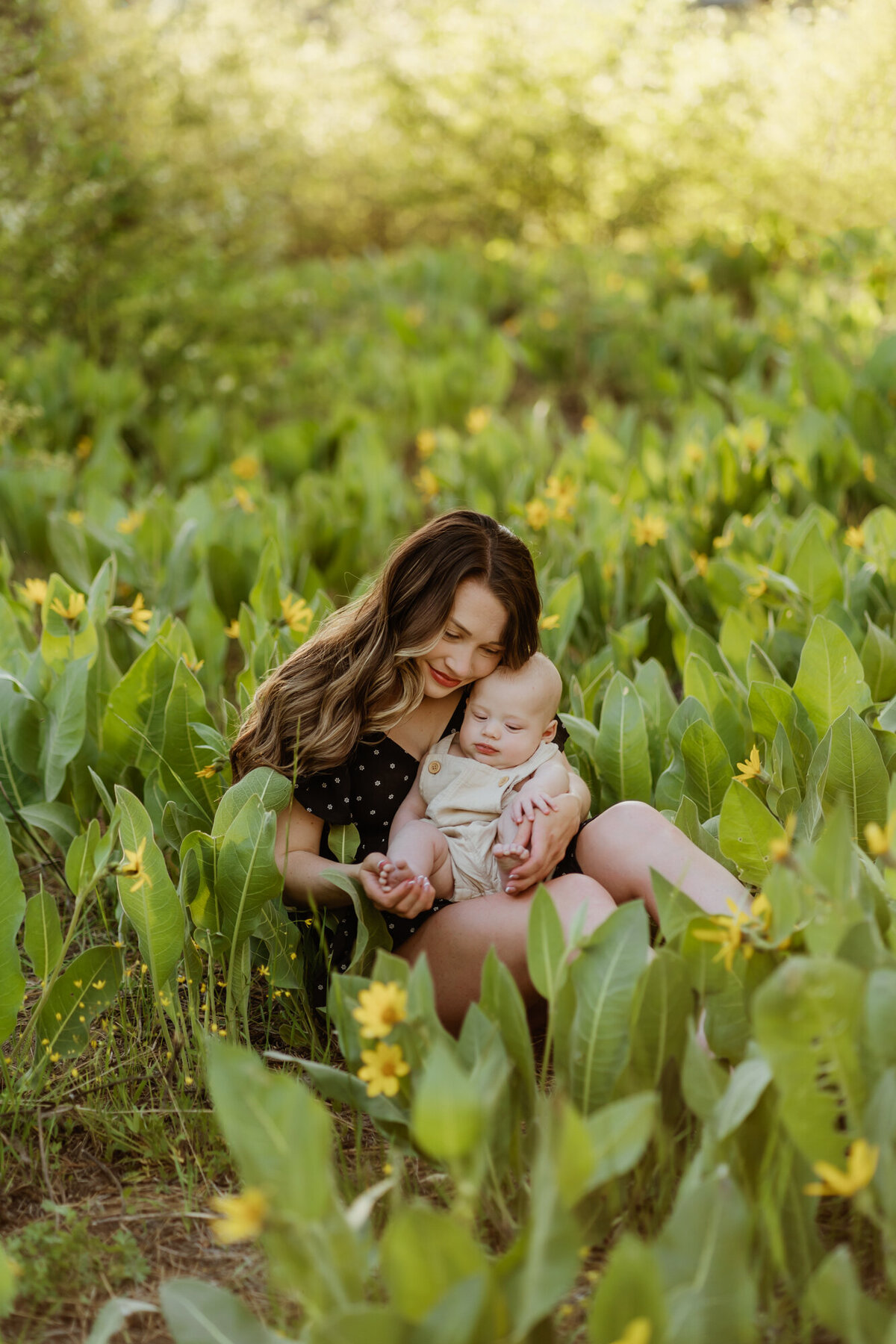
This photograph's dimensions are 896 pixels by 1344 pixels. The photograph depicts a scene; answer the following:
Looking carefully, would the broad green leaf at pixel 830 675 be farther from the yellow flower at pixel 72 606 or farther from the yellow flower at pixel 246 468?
the yellow flower at pixel 246 468

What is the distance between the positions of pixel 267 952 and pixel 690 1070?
95 centimetres

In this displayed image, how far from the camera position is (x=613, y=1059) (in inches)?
57.3

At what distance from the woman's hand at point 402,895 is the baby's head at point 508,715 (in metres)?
0.29

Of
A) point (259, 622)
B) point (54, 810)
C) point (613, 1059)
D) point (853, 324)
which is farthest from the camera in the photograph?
point (853, 324)

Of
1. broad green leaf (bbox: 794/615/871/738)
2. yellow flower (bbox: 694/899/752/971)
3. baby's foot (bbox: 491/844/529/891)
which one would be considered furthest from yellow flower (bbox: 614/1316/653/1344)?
broad green leaf (bbox: 794/615/871/738)

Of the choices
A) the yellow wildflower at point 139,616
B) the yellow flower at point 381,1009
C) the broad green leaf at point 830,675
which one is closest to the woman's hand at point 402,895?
the yellow flower at point 381,1009

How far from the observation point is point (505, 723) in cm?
200

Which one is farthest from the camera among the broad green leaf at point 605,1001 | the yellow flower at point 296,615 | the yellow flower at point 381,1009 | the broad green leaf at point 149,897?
the yellow flower at point 296,615

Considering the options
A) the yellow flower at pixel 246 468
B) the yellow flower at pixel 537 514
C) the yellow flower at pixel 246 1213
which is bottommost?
the yellow flower at pixel 246 468

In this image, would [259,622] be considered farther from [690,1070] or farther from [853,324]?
[853,324]

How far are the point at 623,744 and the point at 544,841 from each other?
1.48ft

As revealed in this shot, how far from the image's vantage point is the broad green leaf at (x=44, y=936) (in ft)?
5.73

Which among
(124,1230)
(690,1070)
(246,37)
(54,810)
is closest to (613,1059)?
(690,1070)

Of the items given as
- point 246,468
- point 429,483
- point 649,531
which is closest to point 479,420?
point 429,483
